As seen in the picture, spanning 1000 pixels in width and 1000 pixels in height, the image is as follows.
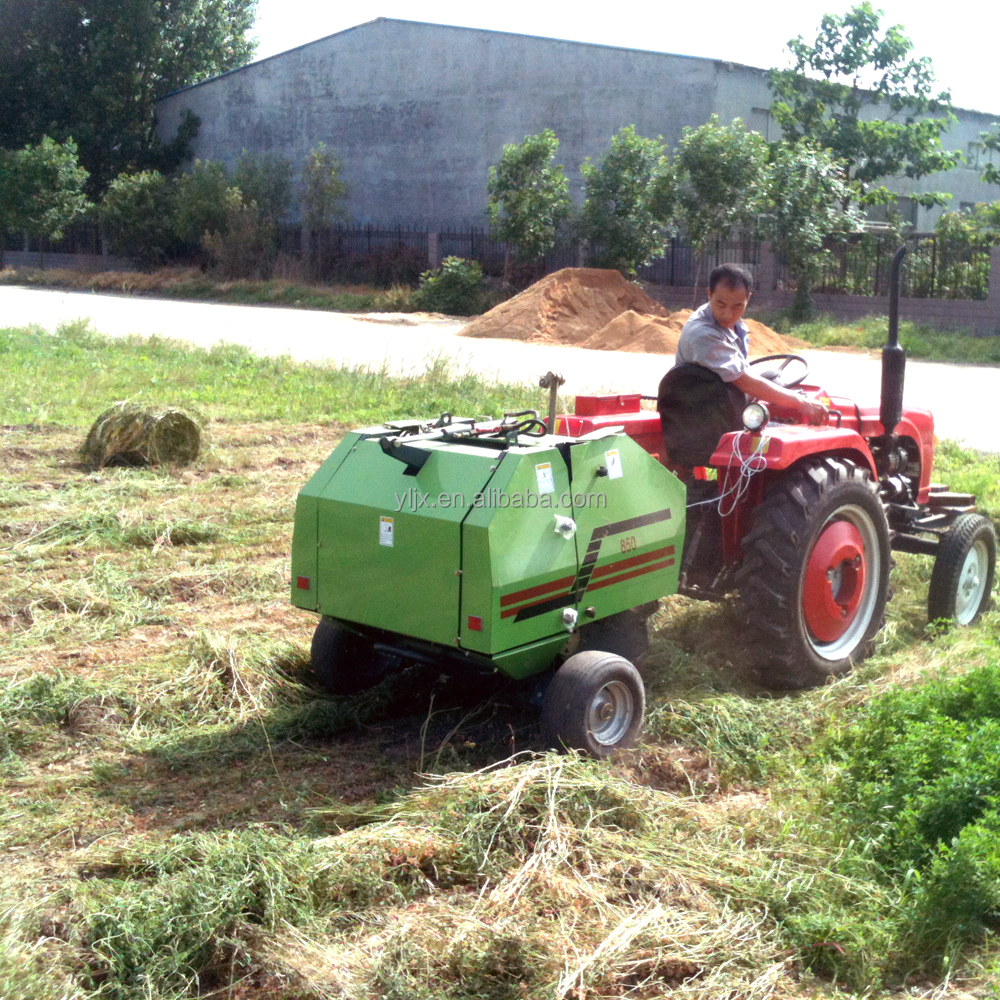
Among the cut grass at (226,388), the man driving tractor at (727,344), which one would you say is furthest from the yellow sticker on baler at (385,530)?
the cut grass at (226,388)

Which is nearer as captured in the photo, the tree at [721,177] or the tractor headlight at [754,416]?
the tractor headlight at [754,416]

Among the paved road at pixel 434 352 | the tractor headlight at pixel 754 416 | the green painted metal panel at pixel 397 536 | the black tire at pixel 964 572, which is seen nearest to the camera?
the green painted metal panel at pixel 397 536

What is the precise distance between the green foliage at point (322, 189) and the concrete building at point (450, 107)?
1306 mm

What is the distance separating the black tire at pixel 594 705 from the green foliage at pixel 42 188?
3766 centimetres

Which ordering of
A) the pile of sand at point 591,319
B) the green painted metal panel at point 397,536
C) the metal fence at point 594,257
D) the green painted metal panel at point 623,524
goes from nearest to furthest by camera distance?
the green painted metal panel at point 397,536 → the green painted metal panel at point 623,524 → the pile of sand at point 591,319 → the metal fence at point 594,257

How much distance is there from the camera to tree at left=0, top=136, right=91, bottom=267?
121 ft

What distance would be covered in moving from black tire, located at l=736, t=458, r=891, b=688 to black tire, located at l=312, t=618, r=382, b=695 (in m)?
1.53

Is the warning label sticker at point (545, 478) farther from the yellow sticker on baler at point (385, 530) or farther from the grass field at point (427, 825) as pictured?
the grass field at point (427, 825)

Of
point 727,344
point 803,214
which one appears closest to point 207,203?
point 803,214

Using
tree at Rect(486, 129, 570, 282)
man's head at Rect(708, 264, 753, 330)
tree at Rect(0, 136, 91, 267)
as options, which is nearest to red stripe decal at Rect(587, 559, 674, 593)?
man's head at Rect(708, 264, 753, 330)

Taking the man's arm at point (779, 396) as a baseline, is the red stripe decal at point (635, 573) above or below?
below

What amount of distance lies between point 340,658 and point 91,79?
4165cm

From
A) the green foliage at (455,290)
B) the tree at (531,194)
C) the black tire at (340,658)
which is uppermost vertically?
the tree at (531,194)

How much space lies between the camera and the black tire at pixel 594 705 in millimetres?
3797
